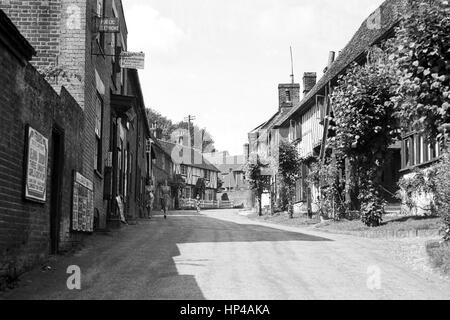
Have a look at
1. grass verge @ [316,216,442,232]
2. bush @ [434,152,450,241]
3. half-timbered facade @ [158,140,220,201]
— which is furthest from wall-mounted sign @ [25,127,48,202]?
half-timbered facade @ [158,140,220,201]

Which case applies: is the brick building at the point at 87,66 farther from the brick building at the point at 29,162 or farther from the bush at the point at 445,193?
the bush at the point at 445,193

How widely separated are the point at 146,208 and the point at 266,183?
844 cm

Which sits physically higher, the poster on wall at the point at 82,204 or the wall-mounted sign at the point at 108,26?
the wall-mounted sign at the point at 108,26

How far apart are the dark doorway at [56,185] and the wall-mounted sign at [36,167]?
1.12 metres

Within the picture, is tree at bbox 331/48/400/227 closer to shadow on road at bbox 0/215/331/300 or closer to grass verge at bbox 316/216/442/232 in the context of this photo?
grass verge at bbox 316/216/442/232

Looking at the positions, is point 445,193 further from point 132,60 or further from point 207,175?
point 207,175

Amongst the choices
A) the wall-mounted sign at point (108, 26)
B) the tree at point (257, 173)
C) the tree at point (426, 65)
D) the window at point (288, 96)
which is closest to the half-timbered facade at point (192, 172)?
the window at point (288, 96)

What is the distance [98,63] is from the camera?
1670 cm

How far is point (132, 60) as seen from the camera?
727 inches

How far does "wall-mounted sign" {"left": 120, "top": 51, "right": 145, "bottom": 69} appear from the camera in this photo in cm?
1833

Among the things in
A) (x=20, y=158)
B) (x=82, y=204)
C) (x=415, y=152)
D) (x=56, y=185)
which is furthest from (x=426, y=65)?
(x=415, y=152)

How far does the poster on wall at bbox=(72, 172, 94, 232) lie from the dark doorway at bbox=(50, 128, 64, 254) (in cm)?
112

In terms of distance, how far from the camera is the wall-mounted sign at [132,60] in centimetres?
1833

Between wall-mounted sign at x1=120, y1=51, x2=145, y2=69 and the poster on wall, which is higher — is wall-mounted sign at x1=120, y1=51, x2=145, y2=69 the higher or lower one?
the higher one
